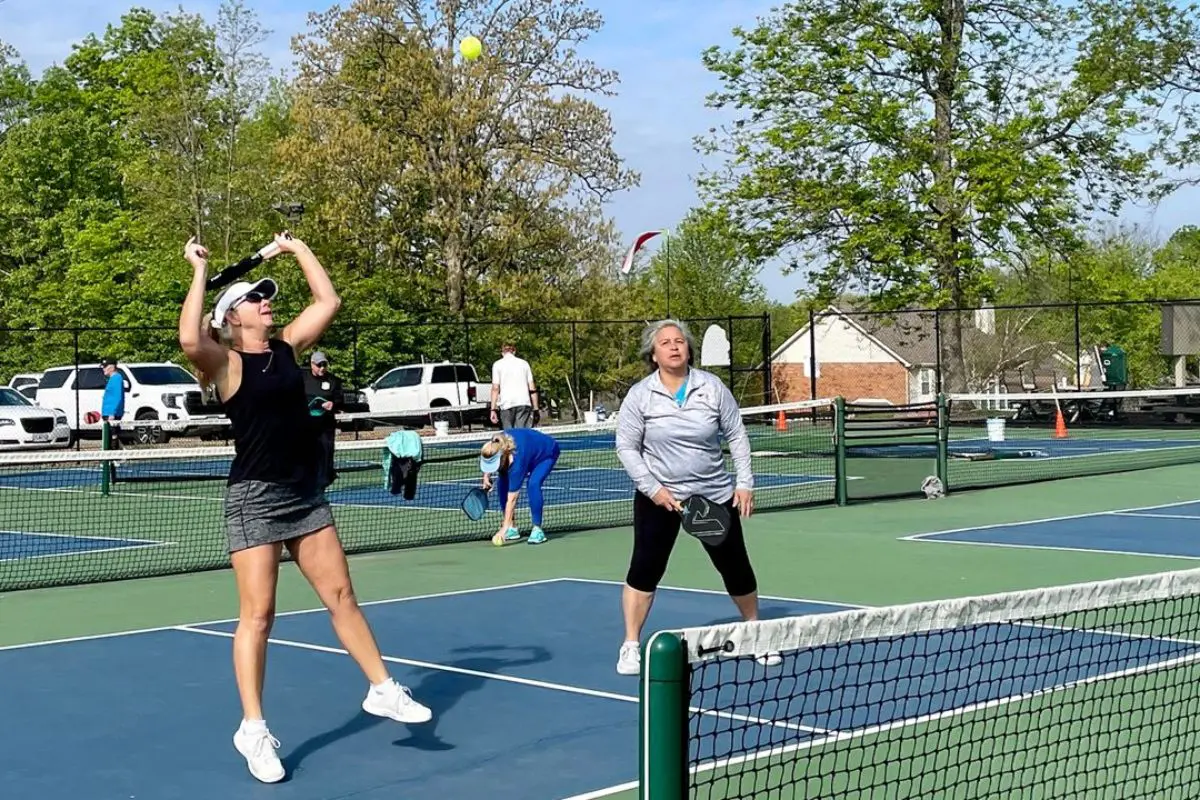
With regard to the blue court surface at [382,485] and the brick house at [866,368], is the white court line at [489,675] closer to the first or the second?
the blue court surface at [382,485]

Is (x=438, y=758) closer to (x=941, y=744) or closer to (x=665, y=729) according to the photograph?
(x=941, y=744)

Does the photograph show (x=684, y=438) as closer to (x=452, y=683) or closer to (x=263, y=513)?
(x=452, y=683)

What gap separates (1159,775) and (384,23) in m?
38.4

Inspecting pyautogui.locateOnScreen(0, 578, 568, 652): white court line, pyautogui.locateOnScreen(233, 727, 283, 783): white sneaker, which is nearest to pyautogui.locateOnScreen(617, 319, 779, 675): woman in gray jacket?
pyautogui.locateOnScreen(233, 727, 283, 783): white sneaker

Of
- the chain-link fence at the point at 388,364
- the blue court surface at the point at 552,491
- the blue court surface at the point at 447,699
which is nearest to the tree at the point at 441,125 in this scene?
the chain-link fence at the point at 388,364

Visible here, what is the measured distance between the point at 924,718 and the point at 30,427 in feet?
86.7

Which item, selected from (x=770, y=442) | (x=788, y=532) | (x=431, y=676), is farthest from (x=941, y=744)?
(x=770, y=442)

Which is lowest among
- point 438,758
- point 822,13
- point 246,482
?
point 438,758

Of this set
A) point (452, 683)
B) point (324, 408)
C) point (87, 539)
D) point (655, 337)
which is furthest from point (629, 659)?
point (87, 539)

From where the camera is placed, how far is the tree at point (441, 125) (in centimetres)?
4150

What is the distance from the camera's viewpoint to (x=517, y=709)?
7.33 metres

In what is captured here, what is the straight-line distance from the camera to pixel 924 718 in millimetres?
5688

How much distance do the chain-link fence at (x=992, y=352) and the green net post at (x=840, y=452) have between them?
1704 cm

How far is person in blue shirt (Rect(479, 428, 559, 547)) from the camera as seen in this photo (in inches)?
526
